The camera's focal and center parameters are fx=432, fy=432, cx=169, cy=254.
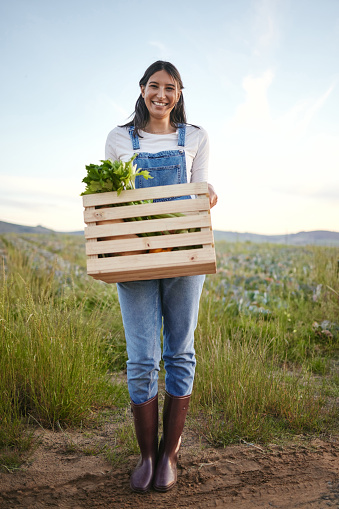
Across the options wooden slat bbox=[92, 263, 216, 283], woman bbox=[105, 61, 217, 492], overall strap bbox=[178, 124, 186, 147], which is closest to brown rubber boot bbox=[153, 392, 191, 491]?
woman bbox=[105, 61, 217, 492]

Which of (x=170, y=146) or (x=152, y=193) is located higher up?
(x=170, y=146)

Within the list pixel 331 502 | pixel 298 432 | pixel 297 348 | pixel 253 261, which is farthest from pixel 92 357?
pixel 253 261

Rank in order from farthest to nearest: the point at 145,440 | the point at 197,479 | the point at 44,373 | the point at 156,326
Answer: the point at 44,373 → the point at 197,479 → the point at 145,440 → the point at 156,326

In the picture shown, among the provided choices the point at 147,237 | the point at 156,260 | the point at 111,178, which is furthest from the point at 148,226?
the point at 111,178

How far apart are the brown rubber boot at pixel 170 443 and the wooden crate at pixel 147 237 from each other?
0.80 m

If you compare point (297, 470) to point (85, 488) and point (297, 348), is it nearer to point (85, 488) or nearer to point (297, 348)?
point (85, 488)

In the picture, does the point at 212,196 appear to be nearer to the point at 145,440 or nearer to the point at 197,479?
the point at 145,440

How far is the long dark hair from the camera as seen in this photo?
2428 mm

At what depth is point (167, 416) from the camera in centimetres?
245

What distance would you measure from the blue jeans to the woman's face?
0.94m

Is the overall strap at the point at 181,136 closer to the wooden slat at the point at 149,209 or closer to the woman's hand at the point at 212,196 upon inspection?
the woman's hand at the point at 212,196

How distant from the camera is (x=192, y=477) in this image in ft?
8.38

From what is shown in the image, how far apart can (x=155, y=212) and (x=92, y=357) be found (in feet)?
5.44

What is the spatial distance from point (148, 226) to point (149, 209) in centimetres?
8
